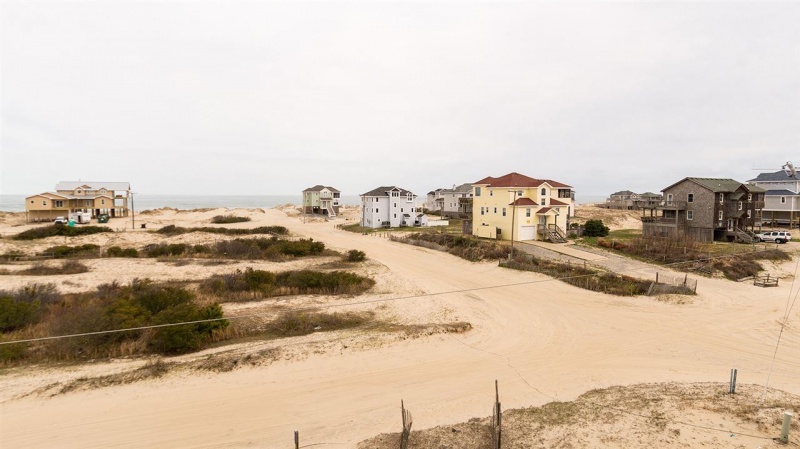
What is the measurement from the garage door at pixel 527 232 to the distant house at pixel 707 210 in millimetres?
11306

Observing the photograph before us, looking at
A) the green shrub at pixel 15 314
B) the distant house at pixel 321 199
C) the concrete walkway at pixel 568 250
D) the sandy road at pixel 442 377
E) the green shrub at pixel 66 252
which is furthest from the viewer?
the distant house at pixel 321 199

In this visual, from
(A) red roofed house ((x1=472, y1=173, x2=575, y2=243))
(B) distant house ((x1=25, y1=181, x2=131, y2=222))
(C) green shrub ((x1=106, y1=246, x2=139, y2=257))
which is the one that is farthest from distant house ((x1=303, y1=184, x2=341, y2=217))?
(C) green shrub ((x1=106, y1=246, x2=139, y2=257))

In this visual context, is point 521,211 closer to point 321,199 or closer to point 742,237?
point 742,237

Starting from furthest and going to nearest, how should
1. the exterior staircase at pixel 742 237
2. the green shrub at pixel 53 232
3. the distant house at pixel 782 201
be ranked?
the distant house at pixel 782 201 < the green shrub at pixel 53 232 < the exterior staircase at pixel 742 237

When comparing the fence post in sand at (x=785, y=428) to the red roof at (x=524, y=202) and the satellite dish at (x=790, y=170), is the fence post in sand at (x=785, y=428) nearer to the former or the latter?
the red roof at (x=524, y=202)

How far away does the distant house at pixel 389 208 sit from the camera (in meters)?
60.6

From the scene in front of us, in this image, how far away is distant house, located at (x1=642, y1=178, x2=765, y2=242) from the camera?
128 ft

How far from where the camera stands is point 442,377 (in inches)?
532

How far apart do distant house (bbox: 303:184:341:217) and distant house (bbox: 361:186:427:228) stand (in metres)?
24.8

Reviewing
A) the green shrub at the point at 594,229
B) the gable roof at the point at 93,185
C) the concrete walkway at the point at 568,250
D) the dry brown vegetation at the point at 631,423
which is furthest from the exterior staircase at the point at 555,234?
the gable roof at the point at 93,185

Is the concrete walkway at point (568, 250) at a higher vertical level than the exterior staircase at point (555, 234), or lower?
lower

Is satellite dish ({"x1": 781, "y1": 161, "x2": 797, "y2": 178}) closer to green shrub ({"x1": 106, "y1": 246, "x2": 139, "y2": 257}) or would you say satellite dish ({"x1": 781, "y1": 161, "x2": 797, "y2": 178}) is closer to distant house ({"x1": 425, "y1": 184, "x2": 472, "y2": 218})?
distant house ({"x1": 425, "y1": 184, "x2": 472, "y2": 218})

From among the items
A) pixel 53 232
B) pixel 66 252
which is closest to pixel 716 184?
pixel 66 252

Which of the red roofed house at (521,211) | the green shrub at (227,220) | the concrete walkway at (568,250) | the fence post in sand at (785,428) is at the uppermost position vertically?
the red roofed house at (521,211)
